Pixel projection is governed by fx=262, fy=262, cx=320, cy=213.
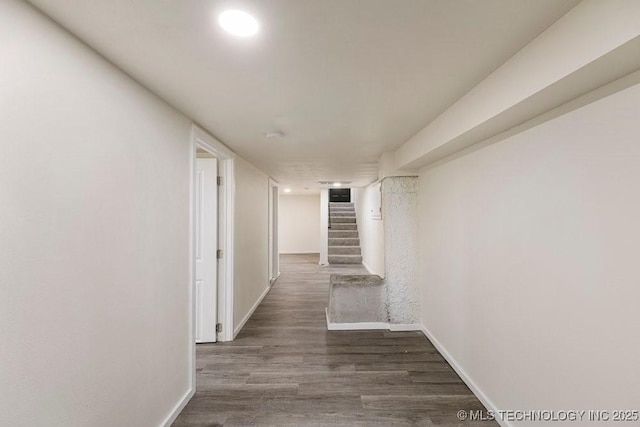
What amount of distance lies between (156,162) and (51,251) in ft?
2.62

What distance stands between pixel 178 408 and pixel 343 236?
649 cm

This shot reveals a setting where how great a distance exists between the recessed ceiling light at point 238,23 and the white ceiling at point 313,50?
0.09ft

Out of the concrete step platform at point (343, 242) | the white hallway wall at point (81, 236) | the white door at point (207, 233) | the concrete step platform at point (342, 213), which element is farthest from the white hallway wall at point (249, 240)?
the concrete step platform at point (342, 213)

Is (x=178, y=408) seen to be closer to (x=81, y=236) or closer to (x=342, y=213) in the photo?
(x=81, y=236)

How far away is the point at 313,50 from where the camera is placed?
1146mm

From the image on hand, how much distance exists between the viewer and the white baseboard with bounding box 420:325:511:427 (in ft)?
5.96

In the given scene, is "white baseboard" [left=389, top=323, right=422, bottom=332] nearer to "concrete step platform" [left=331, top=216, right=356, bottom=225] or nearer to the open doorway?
the open doorway

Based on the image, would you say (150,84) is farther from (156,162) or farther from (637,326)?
(637,326)

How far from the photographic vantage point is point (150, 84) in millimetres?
1460

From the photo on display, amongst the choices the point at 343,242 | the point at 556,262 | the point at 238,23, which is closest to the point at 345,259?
the point at 343,242

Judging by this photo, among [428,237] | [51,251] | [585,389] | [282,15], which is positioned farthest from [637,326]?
[51,251]

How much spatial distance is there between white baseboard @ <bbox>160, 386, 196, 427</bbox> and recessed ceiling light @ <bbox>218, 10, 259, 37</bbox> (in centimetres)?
227

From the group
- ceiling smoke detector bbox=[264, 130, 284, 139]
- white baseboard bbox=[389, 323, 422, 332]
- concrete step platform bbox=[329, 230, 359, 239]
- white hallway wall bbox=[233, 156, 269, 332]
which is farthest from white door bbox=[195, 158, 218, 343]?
concrete step platform bbox=[329, 230, 359, 239]

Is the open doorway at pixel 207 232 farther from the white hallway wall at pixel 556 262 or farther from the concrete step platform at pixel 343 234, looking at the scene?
the concrete step platform at pixel 343 234
